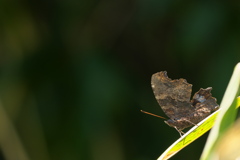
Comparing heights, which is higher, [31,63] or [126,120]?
[31,63]

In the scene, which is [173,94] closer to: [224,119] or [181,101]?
[181,101]

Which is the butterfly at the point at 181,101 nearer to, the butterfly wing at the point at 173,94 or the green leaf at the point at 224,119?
the butterfly wing at the point at 173,94

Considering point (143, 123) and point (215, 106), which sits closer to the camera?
point (215, 106)

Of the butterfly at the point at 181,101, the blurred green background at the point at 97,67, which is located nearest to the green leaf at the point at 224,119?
the butterfly at the point at 181,101

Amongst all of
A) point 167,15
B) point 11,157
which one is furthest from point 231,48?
point 11,157

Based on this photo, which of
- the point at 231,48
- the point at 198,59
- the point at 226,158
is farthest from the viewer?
the point at 198,59

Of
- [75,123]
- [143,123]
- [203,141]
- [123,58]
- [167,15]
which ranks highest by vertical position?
[167,15]

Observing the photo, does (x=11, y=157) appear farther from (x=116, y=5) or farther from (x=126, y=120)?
(x=116, y=5)

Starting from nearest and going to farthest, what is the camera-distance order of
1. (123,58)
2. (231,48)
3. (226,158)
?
(226,158)
(231,48)
(123,58)
